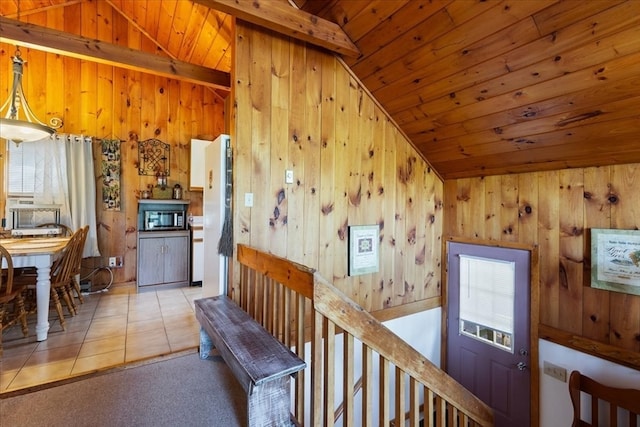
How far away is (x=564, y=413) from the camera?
253cm

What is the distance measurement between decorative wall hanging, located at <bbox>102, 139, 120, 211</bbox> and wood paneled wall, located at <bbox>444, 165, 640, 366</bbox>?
15.8ft

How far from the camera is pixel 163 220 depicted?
4488mm

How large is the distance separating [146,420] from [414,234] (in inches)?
110

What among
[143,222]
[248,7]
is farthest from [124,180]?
[248,7]

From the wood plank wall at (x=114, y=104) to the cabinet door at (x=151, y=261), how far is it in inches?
17.1

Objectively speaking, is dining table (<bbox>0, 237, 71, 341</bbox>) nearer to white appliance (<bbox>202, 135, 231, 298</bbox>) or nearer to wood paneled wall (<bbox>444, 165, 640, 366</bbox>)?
white appliance (<bbox>202, 135, 231, 298</bbox>)

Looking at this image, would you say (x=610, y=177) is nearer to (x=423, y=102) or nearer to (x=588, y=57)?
(x=588, y=57)

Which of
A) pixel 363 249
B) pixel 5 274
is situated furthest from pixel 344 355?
pixel 5 274

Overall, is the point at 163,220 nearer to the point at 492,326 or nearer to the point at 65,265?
the point at 65,265

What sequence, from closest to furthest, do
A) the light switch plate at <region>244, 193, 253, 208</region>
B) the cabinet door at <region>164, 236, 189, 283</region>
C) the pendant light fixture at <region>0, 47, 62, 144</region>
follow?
1. the light switch plate at <region>244, 193, 253, 208</region>
2. the pendant light fixture at <region>0, 47, 62, 144</region>
3. the cabinet door at <region>164, 236, 189, 283</region>

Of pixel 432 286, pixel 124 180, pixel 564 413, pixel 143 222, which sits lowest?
pixel 564 413

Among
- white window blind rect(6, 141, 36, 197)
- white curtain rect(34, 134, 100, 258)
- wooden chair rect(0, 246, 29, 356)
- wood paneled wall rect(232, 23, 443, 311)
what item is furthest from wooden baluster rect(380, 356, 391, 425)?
white window blind rect(6, 141, 36, 197)

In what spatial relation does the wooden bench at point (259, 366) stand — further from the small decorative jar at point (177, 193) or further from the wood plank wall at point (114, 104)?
the wood plank wall at point (114, 104)

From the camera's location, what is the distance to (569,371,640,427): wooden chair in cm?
206
